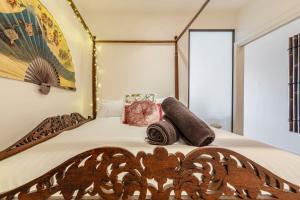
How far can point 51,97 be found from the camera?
2.02m

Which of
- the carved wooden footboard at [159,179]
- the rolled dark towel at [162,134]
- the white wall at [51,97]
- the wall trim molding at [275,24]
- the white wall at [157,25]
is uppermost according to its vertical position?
the white wall at [157,25]

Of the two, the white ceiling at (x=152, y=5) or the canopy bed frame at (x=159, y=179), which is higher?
the white ceiling at (x=152, y=5)

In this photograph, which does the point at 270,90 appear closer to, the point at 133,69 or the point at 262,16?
the point at 262,16

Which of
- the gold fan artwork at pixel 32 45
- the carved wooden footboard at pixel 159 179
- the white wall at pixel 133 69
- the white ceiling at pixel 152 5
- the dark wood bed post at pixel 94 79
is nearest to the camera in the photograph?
the carved wooden footboard at pixel 159 179

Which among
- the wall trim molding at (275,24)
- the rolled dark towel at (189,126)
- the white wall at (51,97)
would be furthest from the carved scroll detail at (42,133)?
the wall trim molding at (275,24)

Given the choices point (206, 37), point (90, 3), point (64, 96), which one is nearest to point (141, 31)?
point (90, 3)

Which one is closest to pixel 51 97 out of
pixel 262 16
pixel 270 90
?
pixel 262 16

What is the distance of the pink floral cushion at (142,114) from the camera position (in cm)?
209

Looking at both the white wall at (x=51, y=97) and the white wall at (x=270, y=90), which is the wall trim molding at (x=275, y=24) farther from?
the white wall at (x=51, y=97)

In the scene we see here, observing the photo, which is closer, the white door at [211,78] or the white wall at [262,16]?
the white wall at [262,16]

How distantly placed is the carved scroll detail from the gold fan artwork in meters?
0.35

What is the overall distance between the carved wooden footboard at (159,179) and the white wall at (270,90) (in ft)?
10.4

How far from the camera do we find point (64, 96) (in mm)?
2355

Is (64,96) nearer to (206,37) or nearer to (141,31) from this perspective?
(141,31)
